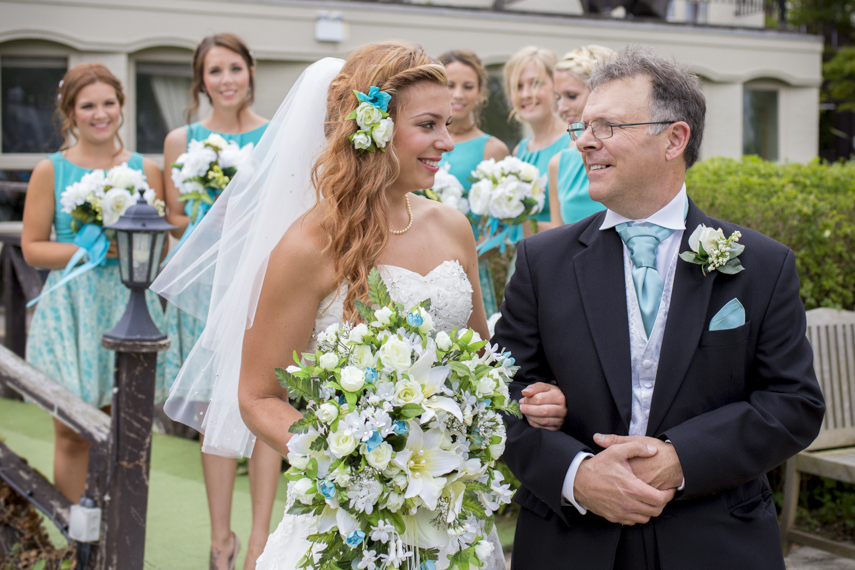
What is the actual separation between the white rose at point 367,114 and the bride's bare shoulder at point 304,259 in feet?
1.06

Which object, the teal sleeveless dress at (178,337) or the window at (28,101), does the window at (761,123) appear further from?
the teal sleeveless dress at (178,337)

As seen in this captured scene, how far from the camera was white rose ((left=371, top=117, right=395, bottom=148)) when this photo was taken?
2381mm

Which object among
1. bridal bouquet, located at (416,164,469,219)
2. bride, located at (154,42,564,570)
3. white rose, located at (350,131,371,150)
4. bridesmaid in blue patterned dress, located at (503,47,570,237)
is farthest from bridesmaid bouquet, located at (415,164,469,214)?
white rose, located at (350,131,371,150)

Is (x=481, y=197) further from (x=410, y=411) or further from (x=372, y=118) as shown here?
(x=410, y=411)

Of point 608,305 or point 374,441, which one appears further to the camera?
point 608,305

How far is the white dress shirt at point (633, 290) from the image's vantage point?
7.49 ft

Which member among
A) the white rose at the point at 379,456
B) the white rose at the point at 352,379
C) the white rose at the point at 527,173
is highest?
the white rose at the point at 527,173

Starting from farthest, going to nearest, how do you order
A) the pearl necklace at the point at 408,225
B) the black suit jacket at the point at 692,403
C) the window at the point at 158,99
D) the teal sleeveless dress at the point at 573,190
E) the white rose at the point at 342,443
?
1. the window at the point at 158,99
2. the teal sleeveless dress at the point at 573,190
3. the pearl necklace at the point at 408,225
4. the black suit jacket at the point at 692,403
5. the white rose at the point at 342,443

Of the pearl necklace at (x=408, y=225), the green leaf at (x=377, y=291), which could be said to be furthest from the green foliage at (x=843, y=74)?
the green leaf at (x=377, y=291)

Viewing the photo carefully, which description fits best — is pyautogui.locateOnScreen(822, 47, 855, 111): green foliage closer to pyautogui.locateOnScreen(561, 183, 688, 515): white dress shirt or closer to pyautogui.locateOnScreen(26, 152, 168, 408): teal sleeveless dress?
pyautogui.locateOnScreen(26, 152, 168, 408): teal sleeveless dress

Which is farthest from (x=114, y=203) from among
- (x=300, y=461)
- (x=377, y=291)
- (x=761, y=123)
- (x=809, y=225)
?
(x=761, y=123)

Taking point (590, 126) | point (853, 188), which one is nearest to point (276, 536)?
point (590, 126)

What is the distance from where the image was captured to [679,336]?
2.27 metres

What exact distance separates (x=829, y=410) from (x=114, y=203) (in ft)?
12.7
